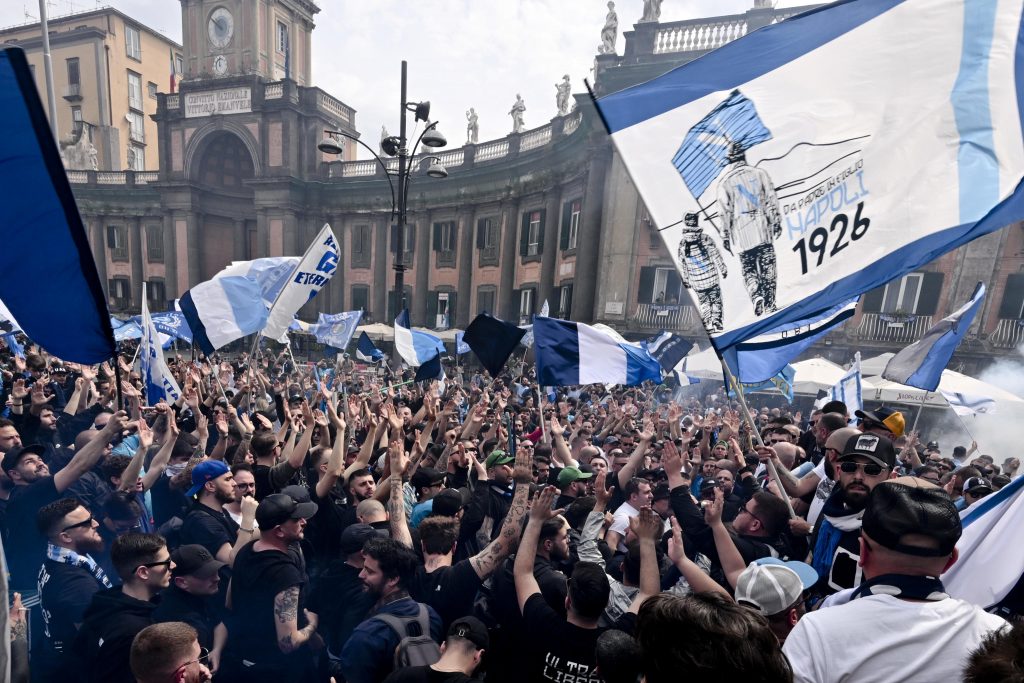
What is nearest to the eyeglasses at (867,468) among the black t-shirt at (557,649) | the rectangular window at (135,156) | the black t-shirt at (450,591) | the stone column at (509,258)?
the black t-shirt at (557,649)

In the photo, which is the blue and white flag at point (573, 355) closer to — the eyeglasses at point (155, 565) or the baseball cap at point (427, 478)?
the baseball cap at point (427, 478)

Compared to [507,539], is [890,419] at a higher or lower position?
higher

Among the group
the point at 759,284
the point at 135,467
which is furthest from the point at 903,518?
the point at 135,467

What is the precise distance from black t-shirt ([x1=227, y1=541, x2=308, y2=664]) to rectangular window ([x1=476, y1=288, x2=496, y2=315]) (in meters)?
24.6

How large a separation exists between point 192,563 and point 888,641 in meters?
3.06

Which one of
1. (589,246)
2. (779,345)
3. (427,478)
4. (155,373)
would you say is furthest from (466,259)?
(779,345)

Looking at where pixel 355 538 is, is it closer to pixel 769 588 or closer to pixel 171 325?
pixel 769 588

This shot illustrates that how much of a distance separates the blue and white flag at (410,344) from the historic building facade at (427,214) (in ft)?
36.4

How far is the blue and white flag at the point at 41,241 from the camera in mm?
2674

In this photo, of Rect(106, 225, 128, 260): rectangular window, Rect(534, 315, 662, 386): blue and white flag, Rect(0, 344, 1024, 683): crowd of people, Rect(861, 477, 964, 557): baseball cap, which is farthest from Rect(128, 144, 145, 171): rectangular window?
Result: Rect(861, 477, 964, 557): baseball cap

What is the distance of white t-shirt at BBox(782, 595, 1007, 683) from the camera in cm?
155

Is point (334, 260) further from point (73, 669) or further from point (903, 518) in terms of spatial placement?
point (903, 518)

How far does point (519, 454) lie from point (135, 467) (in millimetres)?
2844

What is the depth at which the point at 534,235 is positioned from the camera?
25.2 metres
